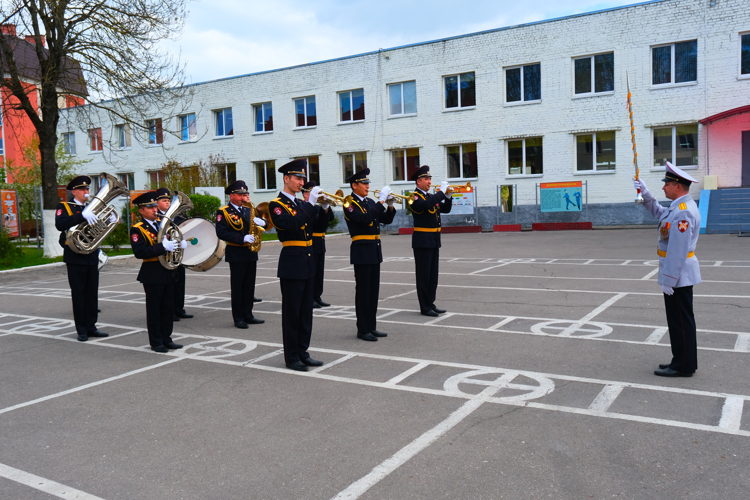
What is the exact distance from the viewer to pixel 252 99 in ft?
115

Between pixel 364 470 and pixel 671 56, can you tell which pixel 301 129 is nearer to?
pixel 671 56

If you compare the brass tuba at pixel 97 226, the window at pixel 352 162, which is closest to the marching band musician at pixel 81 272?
the brass tuba at pixel 97 226

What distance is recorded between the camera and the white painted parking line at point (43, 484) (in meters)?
3.71

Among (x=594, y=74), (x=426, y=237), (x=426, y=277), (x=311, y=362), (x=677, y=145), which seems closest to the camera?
(x=311, y=362)

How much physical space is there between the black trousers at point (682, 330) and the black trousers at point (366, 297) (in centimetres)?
340

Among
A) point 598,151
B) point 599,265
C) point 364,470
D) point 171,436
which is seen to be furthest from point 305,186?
point 598,151

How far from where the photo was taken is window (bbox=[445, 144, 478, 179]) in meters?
29.4

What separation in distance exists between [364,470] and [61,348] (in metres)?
5.53

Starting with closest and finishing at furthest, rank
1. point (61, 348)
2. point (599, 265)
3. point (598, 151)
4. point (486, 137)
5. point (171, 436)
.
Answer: point (171, 436) → point (61, 348) → point (599, 265) → point (598, 151) → point (486, 137)

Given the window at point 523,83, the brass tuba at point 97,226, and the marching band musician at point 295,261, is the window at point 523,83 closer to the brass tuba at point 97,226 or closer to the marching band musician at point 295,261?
the brass tuba at point 97,226

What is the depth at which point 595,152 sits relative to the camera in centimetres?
2658

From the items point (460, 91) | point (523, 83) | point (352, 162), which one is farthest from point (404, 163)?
point (523, 83)

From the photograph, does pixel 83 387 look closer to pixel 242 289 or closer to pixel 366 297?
pixel 242 289

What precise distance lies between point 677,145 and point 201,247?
22.0m
